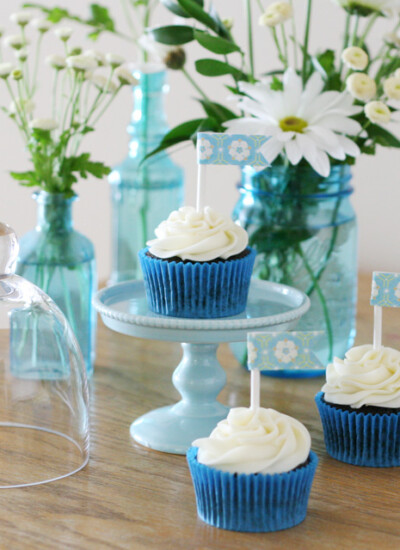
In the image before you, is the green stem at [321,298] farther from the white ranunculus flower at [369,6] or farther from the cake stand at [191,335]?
the white ranunculus flower at [369,6]

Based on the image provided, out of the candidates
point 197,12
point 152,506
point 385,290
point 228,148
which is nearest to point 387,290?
point 385,290

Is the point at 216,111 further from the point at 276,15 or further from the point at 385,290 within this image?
the point at 385,290

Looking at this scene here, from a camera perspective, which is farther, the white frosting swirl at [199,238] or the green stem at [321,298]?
the green stem at [321,298]

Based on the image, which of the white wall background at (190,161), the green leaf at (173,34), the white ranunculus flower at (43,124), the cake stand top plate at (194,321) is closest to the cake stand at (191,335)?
the cake stand top plate at (194,321)

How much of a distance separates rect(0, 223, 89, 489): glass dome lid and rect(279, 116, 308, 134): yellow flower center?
1.19 feet

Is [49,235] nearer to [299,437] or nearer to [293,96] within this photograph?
[293,96]

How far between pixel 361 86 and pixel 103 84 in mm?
345

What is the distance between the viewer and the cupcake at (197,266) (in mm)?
1019

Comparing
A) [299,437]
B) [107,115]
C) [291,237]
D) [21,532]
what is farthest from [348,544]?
[107,115]

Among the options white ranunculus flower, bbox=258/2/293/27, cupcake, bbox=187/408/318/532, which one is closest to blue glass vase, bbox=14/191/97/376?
white ranunculus flower, bbox=258/2/293/27

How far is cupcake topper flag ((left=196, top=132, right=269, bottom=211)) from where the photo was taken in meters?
1.04

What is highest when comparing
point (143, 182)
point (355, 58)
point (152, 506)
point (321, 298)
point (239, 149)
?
point (355, 58)

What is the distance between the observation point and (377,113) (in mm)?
1136

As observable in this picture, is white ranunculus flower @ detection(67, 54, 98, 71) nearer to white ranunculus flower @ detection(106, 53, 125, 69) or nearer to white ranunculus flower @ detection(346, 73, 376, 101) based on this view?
white ranunculus flower @ detection(106, 53, 125, 69)
